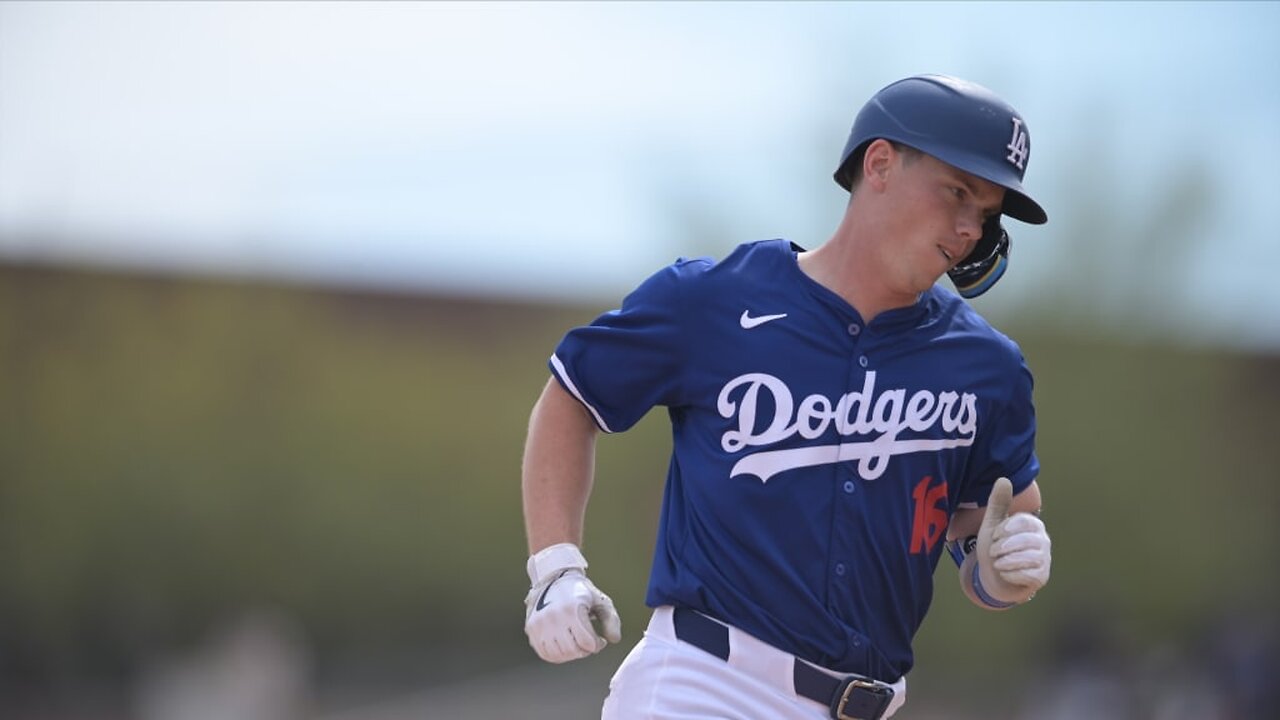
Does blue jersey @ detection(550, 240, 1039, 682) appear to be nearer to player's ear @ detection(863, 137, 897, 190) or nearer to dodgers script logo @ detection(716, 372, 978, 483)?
dodgers script logo @ detection(716, 372, 978, 483)

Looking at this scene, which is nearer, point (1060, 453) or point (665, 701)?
point (665, 701)

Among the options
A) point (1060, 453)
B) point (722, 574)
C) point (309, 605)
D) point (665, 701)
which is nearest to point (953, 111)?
point (722, 574)

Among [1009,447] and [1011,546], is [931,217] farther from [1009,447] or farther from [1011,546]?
[1011,546]

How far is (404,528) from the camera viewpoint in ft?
67.8

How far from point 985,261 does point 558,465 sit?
1.18m

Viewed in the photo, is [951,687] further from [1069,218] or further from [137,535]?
[137,535]

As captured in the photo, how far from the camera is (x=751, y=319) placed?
3.77 metres

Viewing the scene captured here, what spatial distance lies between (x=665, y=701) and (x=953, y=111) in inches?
59.6

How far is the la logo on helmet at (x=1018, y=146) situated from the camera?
147 inches

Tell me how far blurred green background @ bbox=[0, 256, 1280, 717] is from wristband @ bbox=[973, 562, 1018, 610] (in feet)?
49.6

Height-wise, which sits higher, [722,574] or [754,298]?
[754,298]

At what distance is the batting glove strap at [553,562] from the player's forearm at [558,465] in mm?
80

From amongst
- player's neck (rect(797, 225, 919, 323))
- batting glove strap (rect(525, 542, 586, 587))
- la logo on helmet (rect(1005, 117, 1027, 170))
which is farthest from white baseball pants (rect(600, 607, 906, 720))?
la logo on helmet (rect(1005, 117, 1027, 170))

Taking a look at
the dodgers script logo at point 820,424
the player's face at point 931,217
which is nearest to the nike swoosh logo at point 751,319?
the dodgers script logo at point 820,424
